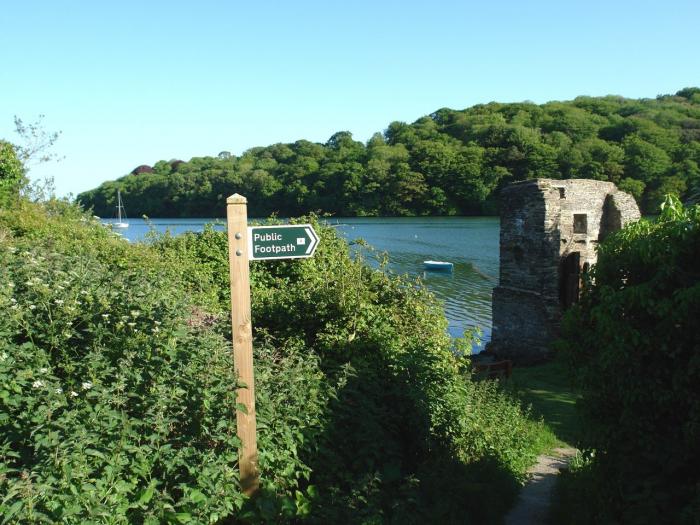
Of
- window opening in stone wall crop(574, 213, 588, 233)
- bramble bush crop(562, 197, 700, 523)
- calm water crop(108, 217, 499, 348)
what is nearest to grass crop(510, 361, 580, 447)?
calm water crop(108, 217, 499, 348)

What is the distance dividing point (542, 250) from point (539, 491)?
11759mm

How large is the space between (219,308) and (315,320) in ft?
7.15

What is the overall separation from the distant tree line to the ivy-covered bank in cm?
5339

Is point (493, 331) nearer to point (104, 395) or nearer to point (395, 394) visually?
point (395, 394)

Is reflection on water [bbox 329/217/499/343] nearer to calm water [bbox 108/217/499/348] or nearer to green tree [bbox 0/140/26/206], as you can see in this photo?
calm water [bbox 108/217/499/348]

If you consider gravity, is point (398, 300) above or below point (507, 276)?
above

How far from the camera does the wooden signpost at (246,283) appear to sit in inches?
167

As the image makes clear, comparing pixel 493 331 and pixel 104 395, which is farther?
pixel 493 331

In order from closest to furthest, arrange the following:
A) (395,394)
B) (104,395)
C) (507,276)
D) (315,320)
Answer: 1. (104,395)
2. (395,394)
3. (315,320)
4. (507,276)

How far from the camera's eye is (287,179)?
7438 centimetres

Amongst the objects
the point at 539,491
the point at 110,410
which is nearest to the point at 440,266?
the point at 539,491

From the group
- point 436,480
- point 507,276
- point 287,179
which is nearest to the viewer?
point 436,480

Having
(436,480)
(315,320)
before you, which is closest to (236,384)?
(436,480)

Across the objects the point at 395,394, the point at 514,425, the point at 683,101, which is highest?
the point at 683,101
